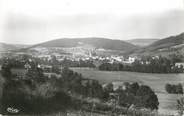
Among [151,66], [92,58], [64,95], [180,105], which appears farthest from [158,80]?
[64,95]

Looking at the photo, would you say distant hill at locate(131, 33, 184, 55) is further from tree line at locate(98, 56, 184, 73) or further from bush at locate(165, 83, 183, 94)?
bush at locate(165, 83, 183, 94)

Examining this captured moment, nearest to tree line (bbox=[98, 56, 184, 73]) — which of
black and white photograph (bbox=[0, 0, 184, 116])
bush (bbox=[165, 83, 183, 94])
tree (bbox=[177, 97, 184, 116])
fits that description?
black and white photograph (bbox=[0, 0, 184, 116])

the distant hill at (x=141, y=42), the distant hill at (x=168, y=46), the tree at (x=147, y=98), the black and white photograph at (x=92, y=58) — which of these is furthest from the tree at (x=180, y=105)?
the distant hill at (x=141, y=42)

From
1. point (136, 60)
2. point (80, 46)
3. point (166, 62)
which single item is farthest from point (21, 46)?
point (166, 62)

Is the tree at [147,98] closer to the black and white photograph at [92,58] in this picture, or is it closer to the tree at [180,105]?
the black and white photograph at [92,58]

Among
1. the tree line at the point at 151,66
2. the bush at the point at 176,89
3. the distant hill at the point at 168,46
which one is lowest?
the bush at the point at 176,89

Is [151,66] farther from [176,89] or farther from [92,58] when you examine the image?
[92,58]

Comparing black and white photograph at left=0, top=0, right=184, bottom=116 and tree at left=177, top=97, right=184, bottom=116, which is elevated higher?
black and white photograph at left=0, top=0, right=184, bottom=116

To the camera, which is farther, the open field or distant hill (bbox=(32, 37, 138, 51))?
distant hill (bbox=(32, 37, 138, 51))
